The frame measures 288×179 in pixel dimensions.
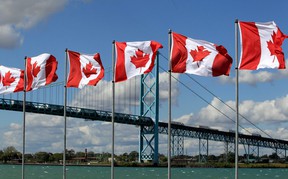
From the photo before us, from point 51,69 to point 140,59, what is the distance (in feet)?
14.6

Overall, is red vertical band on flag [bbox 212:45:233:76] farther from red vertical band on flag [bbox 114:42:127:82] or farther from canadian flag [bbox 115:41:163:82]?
red vertical band on flag [bbox 114:42:127:82]

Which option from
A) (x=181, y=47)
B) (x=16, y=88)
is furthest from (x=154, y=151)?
(x=181, y=47)

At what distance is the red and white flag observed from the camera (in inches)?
701

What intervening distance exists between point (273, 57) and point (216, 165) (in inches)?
4125

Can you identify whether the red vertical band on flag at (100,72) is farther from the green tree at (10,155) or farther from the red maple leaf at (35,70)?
the green tree at (10,155)

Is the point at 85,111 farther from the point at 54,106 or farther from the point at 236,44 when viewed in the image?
the point at 236,44

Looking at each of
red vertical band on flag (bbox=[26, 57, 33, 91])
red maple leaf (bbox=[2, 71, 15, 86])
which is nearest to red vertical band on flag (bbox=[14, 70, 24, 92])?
red maple leaf (bbox=[2, 71, 15, 86])

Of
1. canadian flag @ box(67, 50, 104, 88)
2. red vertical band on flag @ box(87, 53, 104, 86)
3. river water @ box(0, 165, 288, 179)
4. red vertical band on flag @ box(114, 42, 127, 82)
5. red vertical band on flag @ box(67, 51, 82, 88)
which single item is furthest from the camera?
river water @ box(0, 165, 288, 179)

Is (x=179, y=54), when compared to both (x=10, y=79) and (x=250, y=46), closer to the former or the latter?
(x=250, y=46)

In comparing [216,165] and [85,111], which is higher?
[85,111]

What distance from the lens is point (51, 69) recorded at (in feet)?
75.9

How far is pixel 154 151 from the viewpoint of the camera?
3450 inches

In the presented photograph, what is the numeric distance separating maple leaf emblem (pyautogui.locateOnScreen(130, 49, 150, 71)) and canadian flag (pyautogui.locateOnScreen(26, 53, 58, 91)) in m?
4.22

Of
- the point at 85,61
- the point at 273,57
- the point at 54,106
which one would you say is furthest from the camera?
the point at 54,106
